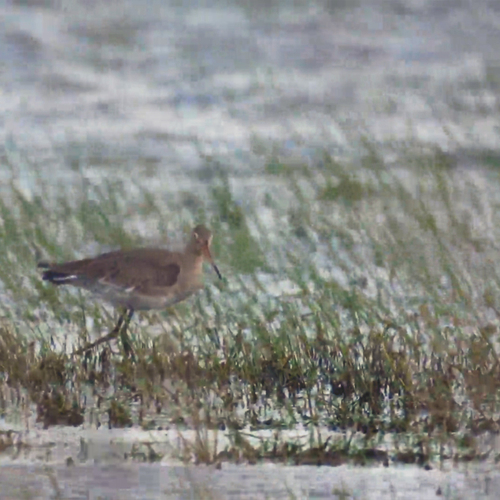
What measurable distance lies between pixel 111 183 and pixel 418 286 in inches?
106

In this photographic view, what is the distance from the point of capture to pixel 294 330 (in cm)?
812

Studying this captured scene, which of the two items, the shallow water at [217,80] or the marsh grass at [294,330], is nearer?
the marsh grass at [294,330]

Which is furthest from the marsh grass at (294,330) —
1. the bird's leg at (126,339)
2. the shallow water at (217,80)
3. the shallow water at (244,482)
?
the shallow water at (217,80)

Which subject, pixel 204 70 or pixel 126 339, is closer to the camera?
pixel 126 339

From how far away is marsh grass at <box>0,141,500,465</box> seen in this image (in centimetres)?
699

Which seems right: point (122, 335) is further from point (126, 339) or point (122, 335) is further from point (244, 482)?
point (244, 482)

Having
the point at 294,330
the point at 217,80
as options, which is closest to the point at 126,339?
the point at 294,330

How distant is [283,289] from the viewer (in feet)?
32.7

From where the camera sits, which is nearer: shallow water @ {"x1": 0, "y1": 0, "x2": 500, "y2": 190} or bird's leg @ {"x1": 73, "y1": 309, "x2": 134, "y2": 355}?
bird's leg @ {"x1": 73, "y1": 309, "x2": 134, "y2": 355}

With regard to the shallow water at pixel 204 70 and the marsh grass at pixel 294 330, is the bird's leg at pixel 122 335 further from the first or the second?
the shallow water at pixel 204 70

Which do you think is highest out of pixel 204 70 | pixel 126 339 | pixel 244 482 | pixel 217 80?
pixel 204 70

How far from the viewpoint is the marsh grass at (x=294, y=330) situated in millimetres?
6988

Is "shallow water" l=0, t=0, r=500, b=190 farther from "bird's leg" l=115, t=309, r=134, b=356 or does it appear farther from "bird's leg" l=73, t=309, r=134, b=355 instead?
"bird's leg" l=115, t=309, r=134, b=356

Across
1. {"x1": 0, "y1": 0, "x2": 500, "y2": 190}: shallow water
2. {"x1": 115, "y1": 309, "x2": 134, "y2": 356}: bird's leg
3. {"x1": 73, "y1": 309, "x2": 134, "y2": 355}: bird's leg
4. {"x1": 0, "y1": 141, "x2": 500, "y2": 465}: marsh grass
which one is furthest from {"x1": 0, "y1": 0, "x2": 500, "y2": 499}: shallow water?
{"x1": 115, "y1": 309, "x2": 134, "y2": 356}: bird's leg
